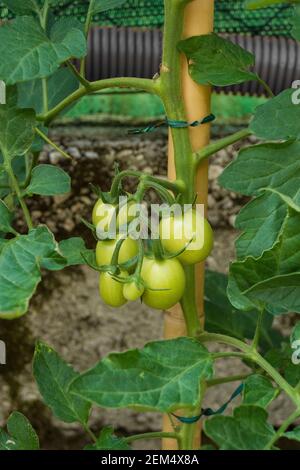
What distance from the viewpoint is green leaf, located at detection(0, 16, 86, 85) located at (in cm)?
59

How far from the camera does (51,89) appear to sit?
2.50ft

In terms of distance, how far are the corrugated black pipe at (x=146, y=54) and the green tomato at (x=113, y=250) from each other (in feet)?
2.03

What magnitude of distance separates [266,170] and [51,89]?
0.80 ft

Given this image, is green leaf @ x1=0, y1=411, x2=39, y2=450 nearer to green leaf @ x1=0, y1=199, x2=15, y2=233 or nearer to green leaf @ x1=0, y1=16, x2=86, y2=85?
green leaf @ x1=0, y1=199, x2=15, y2=233

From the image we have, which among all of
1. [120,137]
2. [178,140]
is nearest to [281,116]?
[178,140]

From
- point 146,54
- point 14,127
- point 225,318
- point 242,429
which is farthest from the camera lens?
point 146,54

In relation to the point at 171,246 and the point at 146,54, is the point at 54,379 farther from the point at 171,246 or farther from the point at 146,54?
the point at 146,54

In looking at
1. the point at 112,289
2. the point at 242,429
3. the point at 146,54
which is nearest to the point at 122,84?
the point at 112,289

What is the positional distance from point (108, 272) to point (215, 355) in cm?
11

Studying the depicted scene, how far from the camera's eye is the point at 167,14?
0.63 meters

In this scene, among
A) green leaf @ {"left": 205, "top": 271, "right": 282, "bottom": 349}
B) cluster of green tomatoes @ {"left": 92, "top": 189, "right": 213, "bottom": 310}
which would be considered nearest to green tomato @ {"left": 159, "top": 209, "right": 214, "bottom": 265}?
cluster of green tomatoes @ {"left": 92, "top": 189, "right": 213, "bottom": 310}

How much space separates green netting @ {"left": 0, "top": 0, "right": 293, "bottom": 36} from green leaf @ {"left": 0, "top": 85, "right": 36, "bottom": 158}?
20.4 inches

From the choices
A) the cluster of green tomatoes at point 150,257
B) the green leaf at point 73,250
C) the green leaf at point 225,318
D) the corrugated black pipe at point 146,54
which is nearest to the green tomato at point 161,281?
the cluster of green tomatoes at point 150,257

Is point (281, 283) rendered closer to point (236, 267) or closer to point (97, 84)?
point (236, 267)
